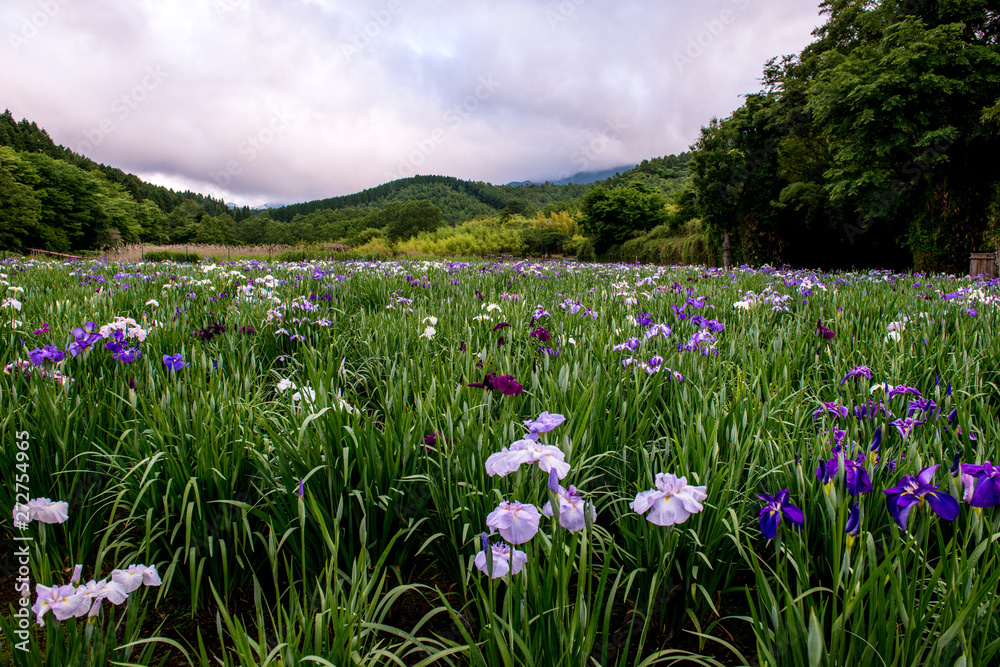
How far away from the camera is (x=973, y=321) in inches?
138

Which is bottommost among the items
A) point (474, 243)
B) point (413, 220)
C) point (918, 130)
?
point (474, 243)

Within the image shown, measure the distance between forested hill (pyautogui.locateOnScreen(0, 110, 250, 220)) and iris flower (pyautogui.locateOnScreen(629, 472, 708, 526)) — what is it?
7418 cm

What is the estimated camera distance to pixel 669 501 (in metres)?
0.94

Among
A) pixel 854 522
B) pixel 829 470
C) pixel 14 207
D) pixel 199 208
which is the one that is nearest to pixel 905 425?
pixel 829 470

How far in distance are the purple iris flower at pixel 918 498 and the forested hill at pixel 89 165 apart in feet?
244

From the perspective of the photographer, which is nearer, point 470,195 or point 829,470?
point 829,470

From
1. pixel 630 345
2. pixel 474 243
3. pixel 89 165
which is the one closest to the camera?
pixel 630 345

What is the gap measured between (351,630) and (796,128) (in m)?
28.0

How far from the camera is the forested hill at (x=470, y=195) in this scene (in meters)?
80.3

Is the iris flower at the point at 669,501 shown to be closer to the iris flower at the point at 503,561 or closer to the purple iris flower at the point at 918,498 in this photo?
the iris flower at the point at 503,561

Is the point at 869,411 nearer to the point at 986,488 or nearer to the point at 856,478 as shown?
the point at 856,478

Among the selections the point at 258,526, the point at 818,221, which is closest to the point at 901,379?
the point at 258,526

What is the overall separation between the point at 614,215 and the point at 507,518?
→ 46.1 meters

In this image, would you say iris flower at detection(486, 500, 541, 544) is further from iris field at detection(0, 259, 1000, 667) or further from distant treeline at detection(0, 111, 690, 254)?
distant treeline at detection(0, 111, 690, 254)
